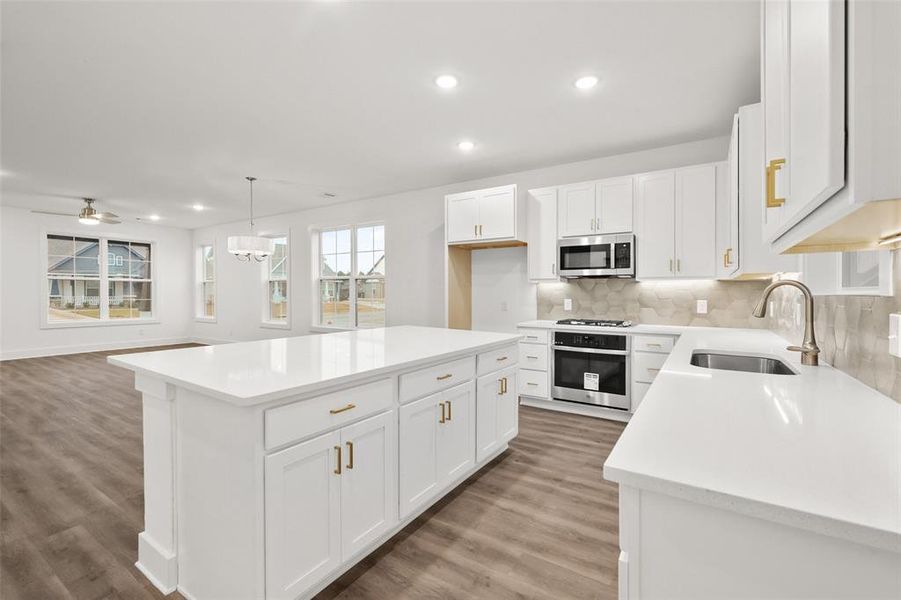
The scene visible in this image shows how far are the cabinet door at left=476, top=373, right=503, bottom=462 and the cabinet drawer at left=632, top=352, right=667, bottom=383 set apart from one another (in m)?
1.54

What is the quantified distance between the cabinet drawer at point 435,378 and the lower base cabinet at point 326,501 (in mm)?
172

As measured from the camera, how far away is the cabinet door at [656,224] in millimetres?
3789

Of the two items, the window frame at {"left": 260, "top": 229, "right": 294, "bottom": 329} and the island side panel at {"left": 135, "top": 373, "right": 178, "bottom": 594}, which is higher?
the window frame at {"left": 260, "top": 229, "right": 294, "bottom": 329}

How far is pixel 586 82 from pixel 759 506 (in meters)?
2.90

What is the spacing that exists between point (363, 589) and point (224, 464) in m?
0.80

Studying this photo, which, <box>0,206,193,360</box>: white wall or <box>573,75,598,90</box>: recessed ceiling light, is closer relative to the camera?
<box>573,75,598,90</box>: recessed ceiling light

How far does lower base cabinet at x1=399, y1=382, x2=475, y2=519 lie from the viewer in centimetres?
205

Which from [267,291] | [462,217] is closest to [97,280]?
[267,291]

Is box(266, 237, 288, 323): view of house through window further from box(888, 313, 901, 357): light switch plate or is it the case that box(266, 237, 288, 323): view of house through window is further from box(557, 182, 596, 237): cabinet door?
box(888, 313, 901, 357): light switch plate

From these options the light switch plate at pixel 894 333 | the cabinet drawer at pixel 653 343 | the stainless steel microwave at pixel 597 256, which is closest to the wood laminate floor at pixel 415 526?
the cabinet drawer at pixel 653 343

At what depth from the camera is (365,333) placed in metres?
3.13

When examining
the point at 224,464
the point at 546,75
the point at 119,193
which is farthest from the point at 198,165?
the point at 224,464

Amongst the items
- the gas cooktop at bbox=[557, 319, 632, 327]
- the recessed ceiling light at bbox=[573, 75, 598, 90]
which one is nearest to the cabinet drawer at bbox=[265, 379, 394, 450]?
the recessed ceiling light at bbox=[573, 75, 598, 90]

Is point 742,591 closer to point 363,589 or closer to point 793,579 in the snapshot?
point 793,579
